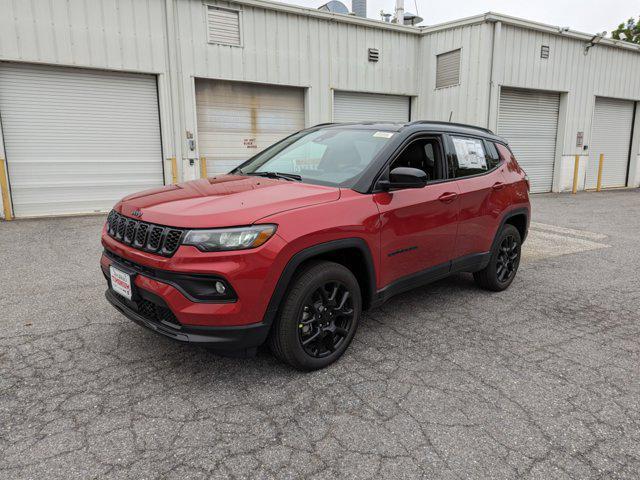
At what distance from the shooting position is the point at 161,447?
230 cm

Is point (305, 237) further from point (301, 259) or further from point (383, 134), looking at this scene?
point (383, 134)

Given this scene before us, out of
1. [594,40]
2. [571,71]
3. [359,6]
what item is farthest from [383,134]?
[359,6]

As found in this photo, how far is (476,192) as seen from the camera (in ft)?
13.7

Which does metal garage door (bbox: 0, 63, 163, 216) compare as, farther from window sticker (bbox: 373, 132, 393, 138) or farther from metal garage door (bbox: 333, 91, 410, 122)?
window sticker (bbox: 373, 132, 393, 138)

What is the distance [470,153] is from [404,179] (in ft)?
4.75

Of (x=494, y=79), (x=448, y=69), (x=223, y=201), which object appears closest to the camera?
(x=223, y=201)

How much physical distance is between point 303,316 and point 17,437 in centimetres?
165

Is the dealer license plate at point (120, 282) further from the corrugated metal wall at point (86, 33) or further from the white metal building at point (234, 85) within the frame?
the corrugated metal wall at point (86, 33)

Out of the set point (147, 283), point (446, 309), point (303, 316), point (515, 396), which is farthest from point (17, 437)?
point (446, 309)

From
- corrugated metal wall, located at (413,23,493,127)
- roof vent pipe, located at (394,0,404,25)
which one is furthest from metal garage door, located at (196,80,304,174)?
roof vent pipe, located at (394,0,404,25)

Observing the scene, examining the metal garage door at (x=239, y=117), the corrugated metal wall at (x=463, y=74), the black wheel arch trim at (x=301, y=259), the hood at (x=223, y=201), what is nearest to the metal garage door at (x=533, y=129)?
the corrugated metal wall at (x=463, y=74)

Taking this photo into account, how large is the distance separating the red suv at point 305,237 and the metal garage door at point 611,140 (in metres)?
13.8

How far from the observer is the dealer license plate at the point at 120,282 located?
2.83 m

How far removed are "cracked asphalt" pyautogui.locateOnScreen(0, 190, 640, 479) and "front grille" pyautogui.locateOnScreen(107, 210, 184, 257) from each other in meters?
0.87
